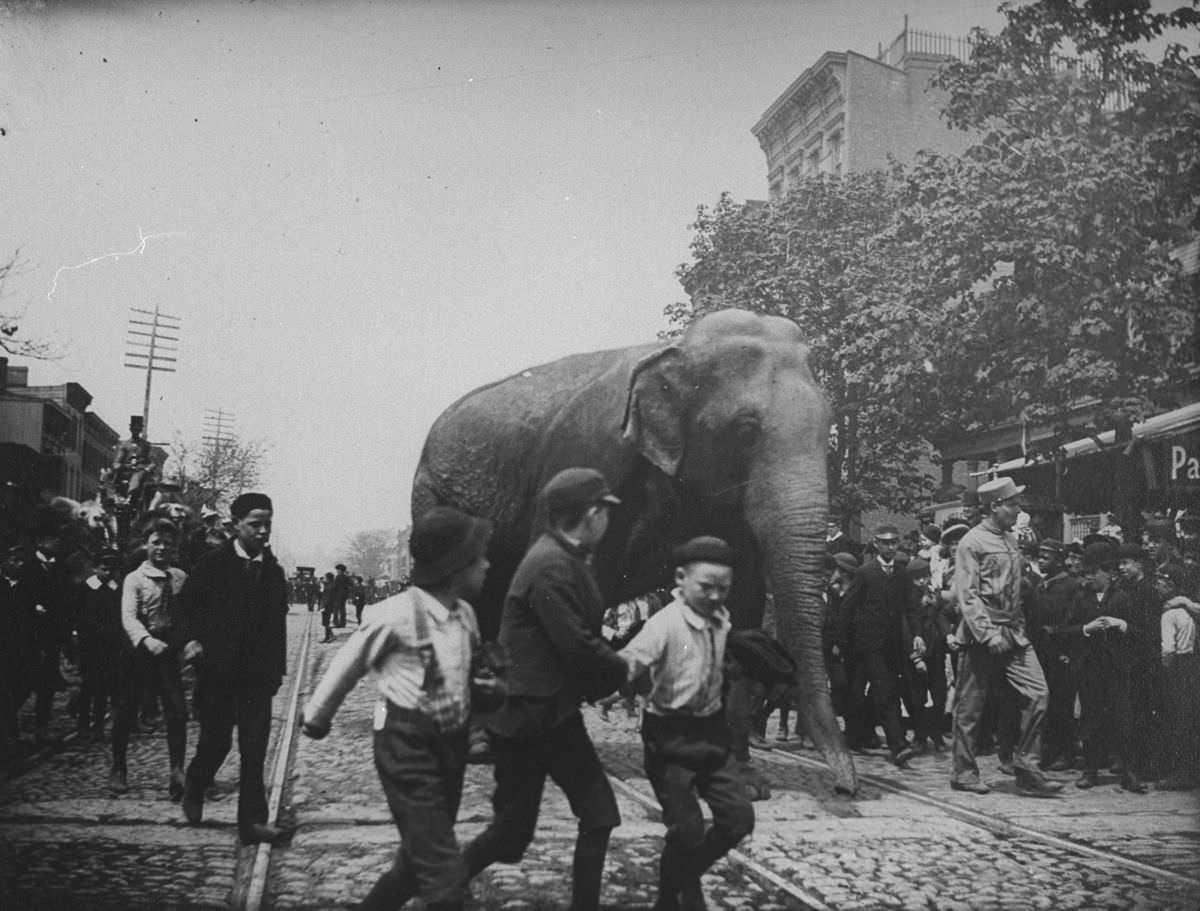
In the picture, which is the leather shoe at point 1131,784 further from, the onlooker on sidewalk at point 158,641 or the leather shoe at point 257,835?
the onlooker on sidewalk at point 158,641

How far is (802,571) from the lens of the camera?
7.35 metres

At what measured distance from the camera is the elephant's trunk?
6.86 metres

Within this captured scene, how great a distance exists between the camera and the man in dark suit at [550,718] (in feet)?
15.0

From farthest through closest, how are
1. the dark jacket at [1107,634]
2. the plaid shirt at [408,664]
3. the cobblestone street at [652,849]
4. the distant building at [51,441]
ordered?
the distant building at [51,441] < the dark jacket at [1107,634] < the cobblestone street at [652,849] < the plaid shirt at [408,664]

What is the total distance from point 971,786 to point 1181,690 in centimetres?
171

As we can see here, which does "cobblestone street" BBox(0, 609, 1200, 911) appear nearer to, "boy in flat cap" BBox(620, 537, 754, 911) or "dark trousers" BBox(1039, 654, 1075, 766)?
"boy in flat cap" BBox(620, 537, 754, 911)

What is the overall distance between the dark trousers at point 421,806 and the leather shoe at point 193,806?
2.90 m

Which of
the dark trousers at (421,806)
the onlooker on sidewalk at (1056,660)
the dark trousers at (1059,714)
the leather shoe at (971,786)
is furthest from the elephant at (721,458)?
the dark trousers at (421,806)

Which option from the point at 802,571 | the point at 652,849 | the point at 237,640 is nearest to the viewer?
the point at 652,849

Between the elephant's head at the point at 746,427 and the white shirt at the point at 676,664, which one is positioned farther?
the elephant's head at the point at 746,427

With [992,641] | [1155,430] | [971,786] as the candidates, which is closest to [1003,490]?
[992,641]

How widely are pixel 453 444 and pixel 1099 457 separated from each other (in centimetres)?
672

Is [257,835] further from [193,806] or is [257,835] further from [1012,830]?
[1012,830]

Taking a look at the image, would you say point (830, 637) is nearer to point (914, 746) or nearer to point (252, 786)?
point (914, 746)
